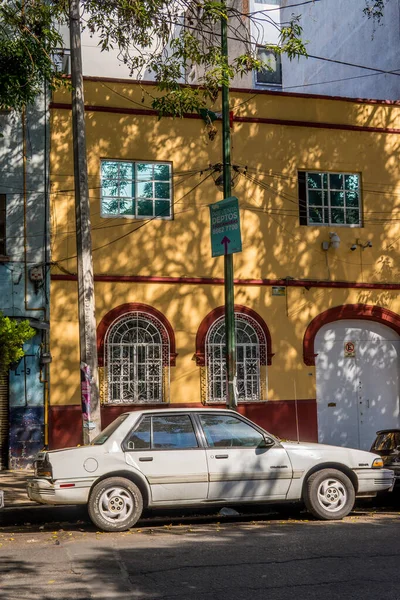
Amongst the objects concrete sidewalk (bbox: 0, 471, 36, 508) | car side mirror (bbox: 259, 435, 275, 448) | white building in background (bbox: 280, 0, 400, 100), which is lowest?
concrete sidewalk (bbox: 0, 471, 36, 508)

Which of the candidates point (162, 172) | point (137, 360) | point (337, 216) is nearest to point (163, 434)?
point (137, 360)

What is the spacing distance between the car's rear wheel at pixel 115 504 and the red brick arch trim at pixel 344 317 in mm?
9160

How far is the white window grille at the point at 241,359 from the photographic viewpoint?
1758 cm

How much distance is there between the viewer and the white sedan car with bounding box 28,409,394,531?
9.55m

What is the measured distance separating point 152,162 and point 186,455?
9375mm

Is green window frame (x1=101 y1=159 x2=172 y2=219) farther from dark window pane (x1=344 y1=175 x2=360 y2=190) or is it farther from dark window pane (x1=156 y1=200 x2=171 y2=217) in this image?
dark window pane (x1=344 y1=175 x2=360 y2=190)

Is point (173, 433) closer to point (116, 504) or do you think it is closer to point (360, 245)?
point (116, 504)

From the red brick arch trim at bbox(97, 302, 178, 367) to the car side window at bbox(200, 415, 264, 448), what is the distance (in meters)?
6.92

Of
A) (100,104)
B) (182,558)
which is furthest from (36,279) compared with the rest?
(182,558)

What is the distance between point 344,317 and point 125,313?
16.9 feet

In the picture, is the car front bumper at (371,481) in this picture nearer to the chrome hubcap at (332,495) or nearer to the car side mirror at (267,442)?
the chrome hubcap at (332,495)

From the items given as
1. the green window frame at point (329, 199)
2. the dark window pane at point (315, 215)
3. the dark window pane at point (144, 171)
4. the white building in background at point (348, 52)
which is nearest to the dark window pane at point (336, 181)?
the green window frame at point (329, 199)

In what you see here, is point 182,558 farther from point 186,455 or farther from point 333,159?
point 333,159

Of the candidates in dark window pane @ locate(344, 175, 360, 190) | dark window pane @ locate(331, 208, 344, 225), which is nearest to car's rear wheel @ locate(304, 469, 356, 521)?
dark window pane @ locate(331, 208, 344, 225)
